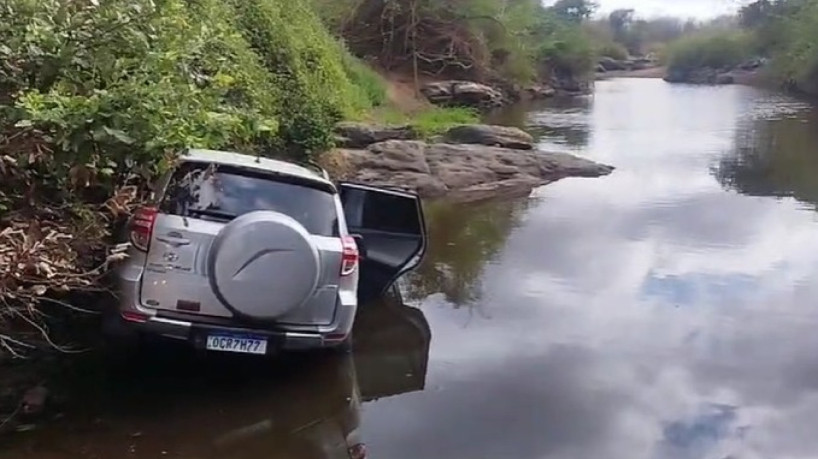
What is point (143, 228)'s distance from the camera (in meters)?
5.79

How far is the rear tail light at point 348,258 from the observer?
6.12 meters

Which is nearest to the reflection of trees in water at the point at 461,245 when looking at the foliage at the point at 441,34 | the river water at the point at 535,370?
the river water at the point at 535,370

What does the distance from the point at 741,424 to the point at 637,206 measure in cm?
904

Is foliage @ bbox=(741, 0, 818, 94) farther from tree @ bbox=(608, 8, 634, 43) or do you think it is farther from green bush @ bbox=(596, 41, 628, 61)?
tree @ bbox=(608, 8, 634, 43)

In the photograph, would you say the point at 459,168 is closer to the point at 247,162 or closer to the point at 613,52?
the point at 247,162

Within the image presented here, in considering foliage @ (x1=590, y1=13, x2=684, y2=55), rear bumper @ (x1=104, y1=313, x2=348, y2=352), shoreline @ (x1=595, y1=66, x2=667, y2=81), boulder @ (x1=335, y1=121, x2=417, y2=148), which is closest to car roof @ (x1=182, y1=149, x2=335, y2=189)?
rear bumper @ (x1=104, y1=313, x2=348, y2=352)

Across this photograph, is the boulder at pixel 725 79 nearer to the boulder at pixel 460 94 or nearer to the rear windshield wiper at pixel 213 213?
the boulder at pixel 460 94

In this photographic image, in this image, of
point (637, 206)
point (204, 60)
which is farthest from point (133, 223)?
point (637, 206)

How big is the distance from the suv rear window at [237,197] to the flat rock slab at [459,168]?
26.0 ft

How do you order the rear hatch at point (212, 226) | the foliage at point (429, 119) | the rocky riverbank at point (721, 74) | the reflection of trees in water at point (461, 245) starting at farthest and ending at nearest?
the rocky riverbank at point (721, 74), the foliage at point (429, 119), the reflection of trees in water at point (461, 245), the rear hatch at point (212, 226)

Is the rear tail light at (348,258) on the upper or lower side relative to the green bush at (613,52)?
upper

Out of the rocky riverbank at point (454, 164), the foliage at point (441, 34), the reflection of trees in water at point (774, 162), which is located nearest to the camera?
the rocky riverbank at point (454, 164)

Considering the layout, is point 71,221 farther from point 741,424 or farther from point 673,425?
point 741,424

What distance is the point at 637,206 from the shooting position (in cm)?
1479
